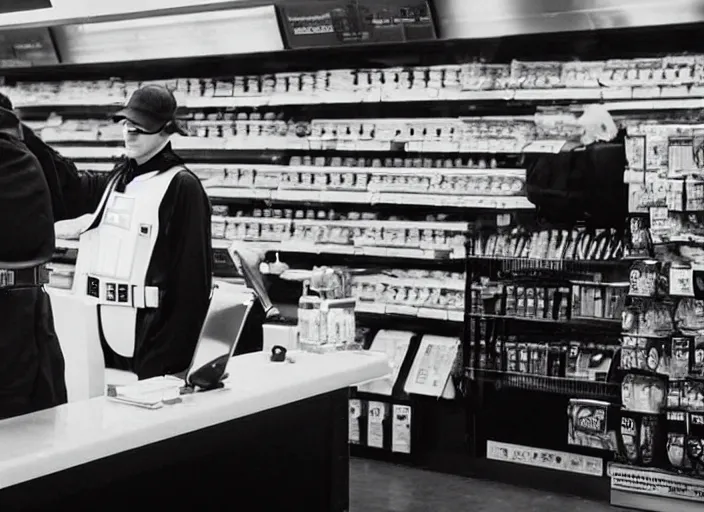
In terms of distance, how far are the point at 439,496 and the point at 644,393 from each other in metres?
1.34

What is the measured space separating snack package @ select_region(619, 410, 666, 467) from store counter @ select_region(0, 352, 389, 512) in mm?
2216

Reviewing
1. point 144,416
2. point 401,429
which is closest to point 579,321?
point 401,429

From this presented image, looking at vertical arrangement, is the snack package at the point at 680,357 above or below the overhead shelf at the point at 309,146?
below

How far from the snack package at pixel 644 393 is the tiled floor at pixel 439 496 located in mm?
613

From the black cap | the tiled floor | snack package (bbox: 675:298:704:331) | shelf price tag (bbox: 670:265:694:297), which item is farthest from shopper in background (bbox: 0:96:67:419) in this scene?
snack package (bbox: 675:298:704:331)

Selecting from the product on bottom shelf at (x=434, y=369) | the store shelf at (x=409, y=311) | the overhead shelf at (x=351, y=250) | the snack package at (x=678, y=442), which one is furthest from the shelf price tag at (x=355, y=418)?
the snack package at (x=678, y=442)


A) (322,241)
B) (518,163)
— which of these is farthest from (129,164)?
(518,163)

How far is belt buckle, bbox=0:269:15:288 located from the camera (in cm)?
306

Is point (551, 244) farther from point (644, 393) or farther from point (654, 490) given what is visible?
point (654, 490)

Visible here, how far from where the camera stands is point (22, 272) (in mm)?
3129

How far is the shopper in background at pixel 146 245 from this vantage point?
161 inches

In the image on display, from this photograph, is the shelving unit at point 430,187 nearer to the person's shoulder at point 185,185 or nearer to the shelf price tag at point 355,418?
the shelf price tag at point 355,418

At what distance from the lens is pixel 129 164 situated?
4414 mm

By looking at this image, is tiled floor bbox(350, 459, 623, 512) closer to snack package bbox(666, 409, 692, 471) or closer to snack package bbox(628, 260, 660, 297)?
snack package bbox(666, 409, 692, 471)
